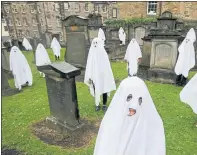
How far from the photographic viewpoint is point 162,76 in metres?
11.2

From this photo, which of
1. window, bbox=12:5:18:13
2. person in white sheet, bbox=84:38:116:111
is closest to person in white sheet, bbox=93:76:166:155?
person in white sheet, bbox=84:38:116:111

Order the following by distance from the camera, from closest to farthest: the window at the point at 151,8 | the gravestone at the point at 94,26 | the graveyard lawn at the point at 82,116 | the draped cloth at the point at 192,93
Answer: the graveyard lawn at the point at 82,116
the draped cloth at the point at 192,93
the gravestone at the point at 94,26
the window at the point at 151,8

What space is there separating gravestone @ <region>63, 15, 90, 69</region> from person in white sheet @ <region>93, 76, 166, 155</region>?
34.6ft

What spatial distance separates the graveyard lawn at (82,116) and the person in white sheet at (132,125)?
2786 mm

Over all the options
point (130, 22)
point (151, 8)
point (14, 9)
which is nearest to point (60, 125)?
point (130, 22)

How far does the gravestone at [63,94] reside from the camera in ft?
20.3

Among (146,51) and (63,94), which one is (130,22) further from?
(63,94)

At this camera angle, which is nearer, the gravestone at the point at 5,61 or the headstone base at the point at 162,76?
the headstone base at the point at 162,76

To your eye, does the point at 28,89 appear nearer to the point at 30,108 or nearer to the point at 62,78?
the point at 30,108

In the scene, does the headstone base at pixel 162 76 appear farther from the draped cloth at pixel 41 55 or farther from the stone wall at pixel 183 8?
the stone wall at pixel 183 8

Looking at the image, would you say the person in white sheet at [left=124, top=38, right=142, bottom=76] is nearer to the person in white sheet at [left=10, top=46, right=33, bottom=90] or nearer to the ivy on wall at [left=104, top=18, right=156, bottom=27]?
the person in white sheet at [left=10, top=46, right=33, bottom=90]

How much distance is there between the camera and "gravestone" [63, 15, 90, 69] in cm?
1319

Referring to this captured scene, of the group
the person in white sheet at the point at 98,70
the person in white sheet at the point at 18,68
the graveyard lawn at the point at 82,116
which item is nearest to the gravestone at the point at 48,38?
the graveyard lawn at the point at 82,116

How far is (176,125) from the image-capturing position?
6.93 meters
